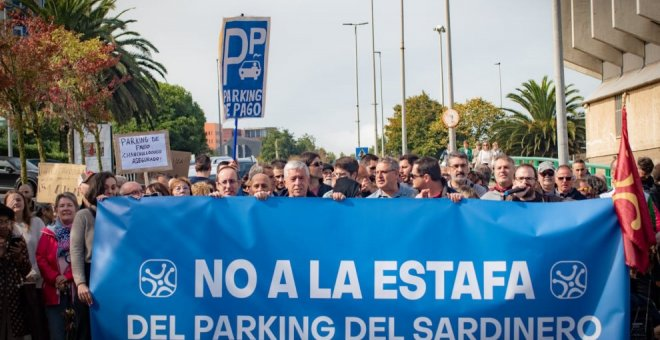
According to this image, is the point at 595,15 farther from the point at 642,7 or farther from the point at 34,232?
the point at 34,232

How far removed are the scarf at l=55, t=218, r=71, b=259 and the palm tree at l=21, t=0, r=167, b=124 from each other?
28.8 meters

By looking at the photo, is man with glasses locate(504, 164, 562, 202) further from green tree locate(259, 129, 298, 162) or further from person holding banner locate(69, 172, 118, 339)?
green tree locate(259, 129, 298, 162)

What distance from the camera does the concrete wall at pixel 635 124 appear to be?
94.8ft

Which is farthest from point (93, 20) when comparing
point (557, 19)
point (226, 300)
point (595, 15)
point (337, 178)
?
point (226, 300)

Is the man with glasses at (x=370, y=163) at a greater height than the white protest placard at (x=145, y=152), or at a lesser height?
lesser

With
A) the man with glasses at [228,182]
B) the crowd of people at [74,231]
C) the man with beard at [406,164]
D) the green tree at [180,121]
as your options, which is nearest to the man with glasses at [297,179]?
the crowd of people at [74,231]

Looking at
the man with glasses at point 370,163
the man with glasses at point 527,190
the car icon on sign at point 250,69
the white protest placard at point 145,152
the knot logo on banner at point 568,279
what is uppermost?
the car icon on sign at point 250,69

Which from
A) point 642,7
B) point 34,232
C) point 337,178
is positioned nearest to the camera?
point 34,232

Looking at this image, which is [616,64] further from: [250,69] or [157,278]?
[157,278]

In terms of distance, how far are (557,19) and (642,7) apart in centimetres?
979

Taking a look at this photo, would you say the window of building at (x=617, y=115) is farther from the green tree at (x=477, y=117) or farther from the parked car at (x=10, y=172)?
the green tree at (x=477, y=117)

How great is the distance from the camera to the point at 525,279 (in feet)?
22.2

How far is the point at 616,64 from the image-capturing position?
33406 millimetres

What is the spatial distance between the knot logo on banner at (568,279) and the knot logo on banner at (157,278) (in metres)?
2.59
